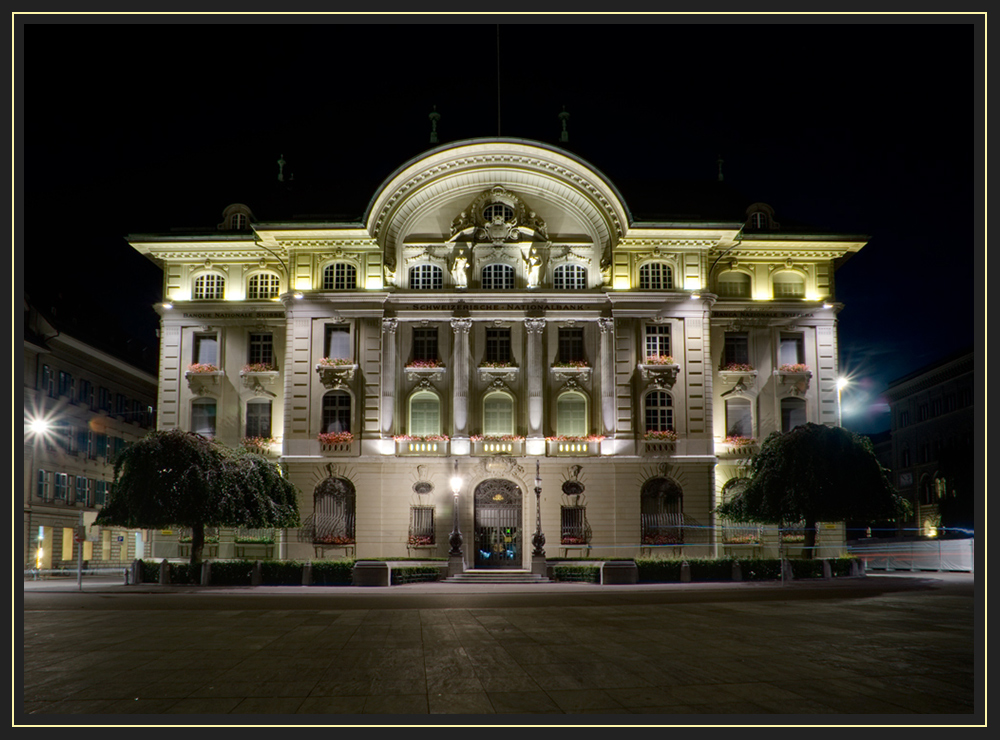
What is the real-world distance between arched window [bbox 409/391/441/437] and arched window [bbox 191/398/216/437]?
9.58m

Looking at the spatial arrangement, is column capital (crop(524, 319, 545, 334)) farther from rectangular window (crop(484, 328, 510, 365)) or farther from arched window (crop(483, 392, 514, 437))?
arched window (crop(483, 392, 514, 437))

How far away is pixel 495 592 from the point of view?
3075cm

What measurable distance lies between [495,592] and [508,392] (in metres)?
15.0

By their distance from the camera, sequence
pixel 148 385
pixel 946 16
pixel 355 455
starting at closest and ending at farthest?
pixel 946 16 → pixel 355 455 → pixel 148 385

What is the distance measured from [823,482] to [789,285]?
47.2ft

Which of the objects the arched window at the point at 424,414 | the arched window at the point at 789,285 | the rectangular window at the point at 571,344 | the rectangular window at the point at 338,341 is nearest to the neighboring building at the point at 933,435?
the arched window at the point at 789,285

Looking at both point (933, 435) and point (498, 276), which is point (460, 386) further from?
point (933, 435)

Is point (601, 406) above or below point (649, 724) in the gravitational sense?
above

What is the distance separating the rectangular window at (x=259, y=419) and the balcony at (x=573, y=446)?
13454mm

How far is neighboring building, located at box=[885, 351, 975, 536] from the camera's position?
63.7 metres

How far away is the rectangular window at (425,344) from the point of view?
44969 millimetres

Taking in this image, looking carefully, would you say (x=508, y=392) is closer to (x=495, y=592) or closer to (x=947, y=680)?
(x=495, y=592)

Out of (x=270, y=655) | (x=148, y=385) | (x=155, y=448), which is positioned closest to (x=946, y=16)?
(x=270, y=655)

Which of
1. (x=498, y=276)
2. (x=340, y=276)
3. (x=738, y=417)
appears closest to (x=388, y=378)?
(x=340, y=276)
